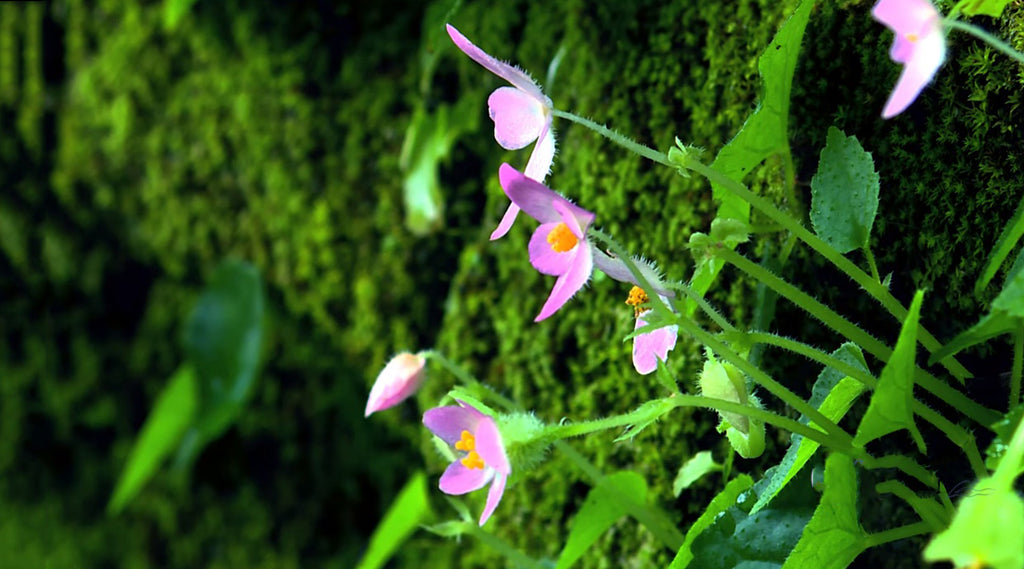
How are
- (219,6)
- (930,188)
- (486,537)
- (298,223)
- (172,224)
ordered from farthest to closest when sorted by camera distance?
(172,224)
(219,6)
(298,223)
(486,537)
(930,188)

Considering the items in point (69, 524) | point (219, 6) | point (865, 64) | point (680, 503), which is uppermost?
point (865, 64)

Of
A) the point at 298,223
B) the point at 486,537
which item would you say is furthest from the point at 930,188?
the point at 298,223

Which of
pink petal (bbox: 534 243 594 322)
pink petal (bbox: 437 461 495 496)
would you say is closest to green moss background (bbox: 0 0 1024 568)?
pink petal (bbox: 437 461 495 496)

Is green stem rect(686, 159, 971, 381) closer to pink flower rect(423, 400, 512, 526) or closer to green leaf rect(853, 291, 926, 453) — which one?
green leaf rect(853, 291, 926, 453)

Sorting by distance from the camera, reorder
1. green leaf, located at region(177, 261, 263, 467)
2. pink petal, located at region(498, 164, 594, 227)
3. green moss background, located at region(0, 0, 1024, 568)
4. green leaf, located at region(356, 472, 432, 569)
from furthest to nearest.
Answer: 1. green leaf, located at region(177, 261, 263, 467)
2. green leaf, located at region(356, 472, 432, 569)
3. green moss background, located at region(0, 0, 1024, 568)
4. pink petal, located at region(498, 164, 594, 227)

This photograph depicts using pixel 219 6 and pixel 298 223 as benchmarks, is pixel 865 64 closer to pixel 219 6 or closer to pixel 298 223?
pixel 298 223

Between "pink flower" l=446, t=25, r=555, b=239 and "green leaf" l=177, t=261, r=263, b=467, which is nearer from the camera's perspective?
"pink flower" l=446, t=25, r=555, b=239

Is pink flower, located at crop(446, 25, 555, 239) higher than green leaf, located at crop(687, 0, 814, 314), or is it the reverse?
green leaf, located at crop(687, 0, 814, 314)

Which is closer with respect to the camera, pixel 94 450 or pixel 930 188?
pixel 930 188
